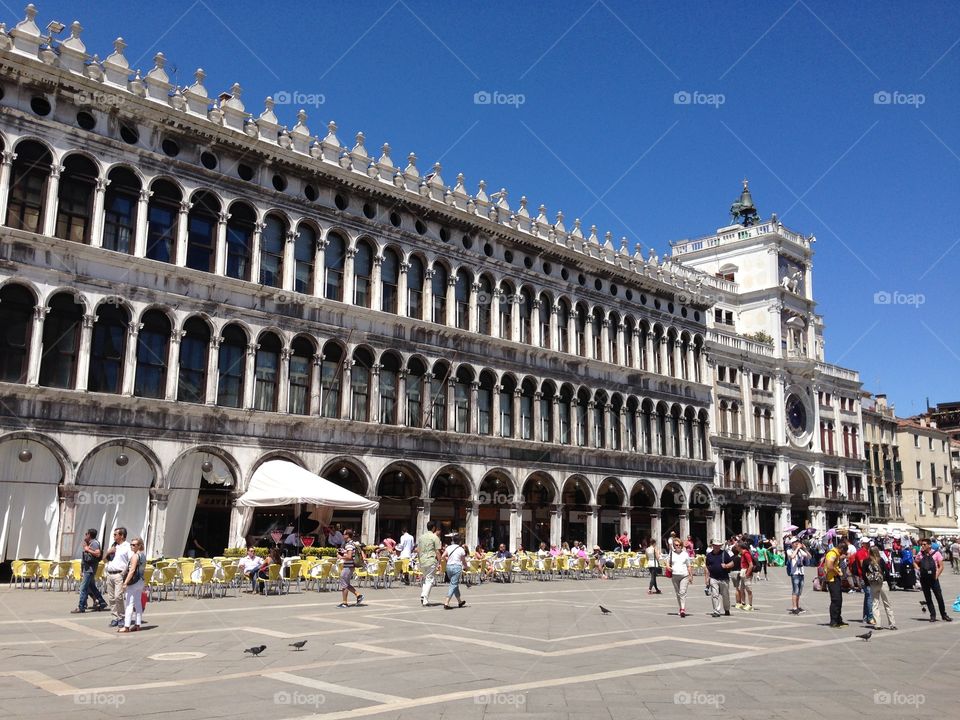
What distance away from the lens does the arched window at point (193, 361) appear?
27438 millimetres

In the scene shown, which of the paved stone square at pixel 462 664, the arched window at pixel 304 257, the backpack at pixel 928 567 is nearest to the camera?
the paved stone square at pixel 462 664

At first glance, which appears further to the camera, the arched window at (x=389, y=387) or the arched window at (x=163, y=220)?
the arched window at (x=389, y=387)

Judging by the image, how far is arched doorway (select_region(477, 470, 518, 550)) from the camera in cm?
3740

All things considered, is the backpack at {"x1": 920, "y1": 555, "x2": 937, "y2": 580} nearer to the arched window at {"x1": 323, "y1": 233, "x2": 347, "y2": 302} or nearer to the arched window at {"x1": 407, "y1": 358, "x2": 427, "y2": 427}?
the arched window at {"x1": 407, "y1": 358, "x2": 427, "y2": 427}

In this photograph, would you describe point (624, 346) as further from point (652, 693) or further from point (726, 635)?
point (652, 693)

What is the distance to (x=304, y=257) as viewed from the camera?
103ft

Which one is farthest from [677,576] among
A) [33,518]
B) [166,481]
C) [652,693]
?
[33,518]

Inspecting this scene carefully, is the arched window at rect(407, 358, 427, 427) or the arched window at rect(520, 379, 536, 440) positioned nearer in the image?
the arched window at rect(407, 358, 427, 427)

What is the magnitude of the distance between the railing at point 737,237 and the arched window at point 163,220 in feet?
147

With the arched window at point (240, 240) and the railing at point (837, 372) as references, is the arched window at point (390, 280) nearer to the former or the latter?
the arched window at point (240, 240)

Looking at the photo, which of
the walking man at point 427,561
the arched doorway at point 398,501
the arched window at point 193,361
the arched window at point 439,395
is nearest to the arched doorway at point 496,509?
the arched window at point 439,395

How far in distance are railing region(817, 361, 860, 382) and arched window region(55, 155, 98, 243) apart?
5177 cm

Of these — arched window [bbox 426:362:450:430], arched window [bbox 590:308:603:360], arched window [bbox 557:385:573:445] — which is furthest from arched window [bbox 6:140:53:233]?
arched window [bbox 590:308:603:360]

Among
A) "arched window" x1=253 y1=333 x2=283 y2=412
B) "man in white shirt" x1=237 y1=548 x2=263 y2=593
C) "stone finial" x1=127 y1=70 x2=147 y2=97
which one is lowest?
"man in white shirt" x1=237 y1=548 x2=263 y2=593
